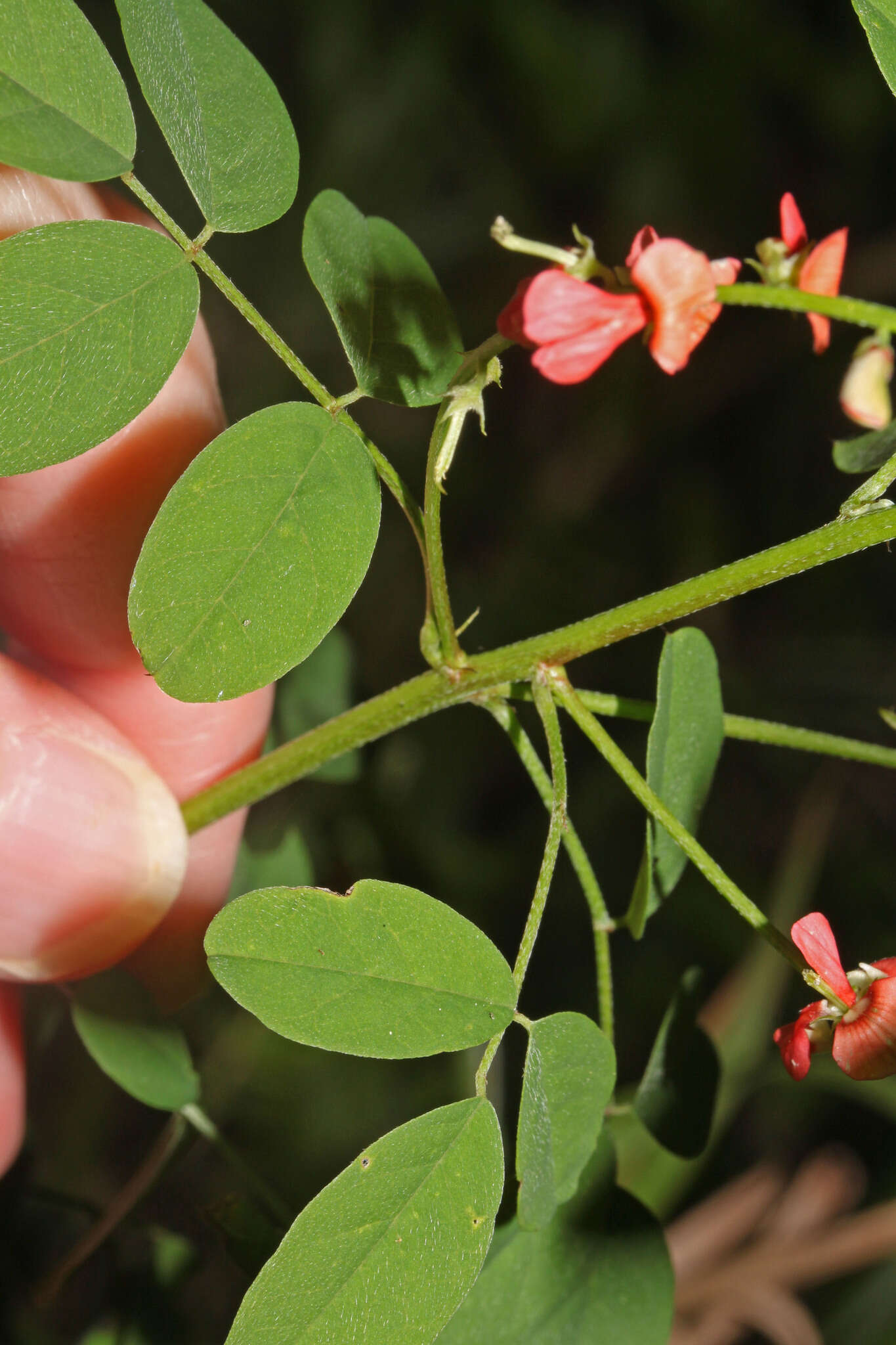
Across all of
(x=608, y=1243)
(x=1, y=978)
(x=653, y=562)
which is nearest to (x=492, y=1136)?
(x=608, y=1243)

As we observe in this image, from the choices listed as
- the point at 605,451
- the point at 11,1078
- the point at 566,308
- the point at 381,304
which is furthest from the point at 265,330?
the point at 605,451

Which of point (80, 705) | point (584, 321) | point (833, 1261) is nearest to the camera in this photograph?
point (584, 321)

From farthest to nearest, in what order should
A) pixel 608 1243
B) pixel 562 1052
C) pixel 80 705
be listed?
pixel 80 705 → pixel 608 1243 → pixel 562 1052

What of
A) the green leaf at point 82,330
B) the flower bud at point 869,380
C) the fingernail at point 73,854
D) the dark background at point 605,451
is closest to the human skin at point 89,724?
the fingernail at point 73,854

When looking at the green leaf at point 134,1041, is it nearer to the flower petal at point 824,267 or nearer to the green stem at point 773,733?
the green stem at point 773,733

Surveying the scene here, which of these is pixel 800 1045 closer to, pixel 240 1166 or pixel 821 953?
pixel 821 953

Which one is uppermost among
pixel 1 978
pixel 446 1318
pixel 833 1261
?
pixel 446 1318

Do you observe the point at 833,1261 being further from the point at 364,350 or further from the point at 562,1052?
the point at 364,350
